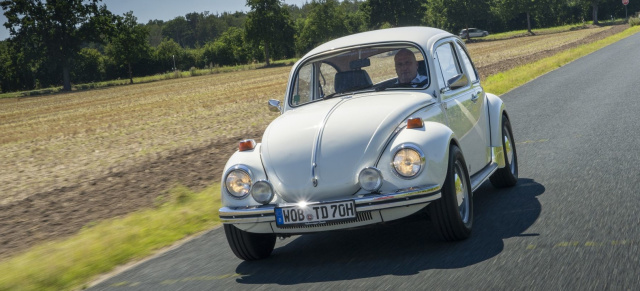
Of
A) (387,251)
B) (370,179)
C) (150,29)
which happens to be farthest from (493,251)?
(150,29)

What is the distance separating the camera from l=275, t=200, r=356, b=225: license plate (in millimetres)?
5211

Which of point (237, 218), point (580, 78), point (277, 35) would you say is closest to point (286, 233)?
point (237, 218)

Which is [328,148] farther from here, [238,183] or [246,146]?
[246,146]

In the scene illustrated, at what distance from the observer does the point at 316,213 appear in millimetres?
5285

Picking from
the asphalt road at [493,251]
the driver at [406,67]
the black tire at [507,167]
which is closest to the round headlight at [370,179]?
the asphalt road at [493,251]

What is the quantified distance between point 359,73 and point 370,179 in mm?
1837

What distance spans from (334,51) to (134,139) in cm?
1394

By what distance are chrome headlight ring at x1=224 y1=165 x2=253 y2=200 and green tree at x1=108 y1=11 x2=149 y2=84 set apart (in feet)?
313

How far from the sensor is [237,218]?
5.48 metres

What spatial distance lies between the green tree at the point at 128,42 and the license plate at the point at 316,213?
9573 centimetres

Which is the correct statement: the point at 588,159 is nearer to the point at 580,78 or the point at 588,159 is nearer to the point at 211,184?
the point at 211,184

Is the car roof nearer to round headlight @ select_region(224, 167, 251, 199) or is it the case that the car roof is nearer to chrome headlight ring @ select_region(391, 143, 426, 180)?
chrome headlight ring @ select_region(391, 143, 426, 180)

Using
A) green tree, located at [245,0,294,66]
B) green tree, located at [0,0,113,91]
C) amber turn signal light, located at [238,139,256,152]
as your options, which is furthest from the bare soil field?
green tree, located at [245,0,294,66]

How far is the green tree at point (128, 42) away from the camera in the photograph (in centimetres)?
9869
